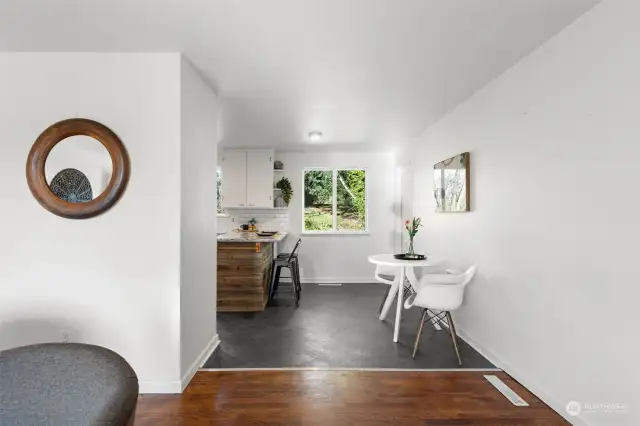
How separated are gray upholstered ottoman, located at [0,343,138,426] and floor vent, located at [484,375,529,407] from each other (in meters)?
2.29

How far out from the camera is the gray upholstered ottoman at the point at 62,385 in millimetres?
981

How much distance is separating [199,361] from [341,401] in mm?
1213

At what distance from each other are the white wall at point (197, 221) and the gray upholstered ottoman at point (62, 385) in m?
1.22

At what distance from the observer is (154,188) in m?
2.33

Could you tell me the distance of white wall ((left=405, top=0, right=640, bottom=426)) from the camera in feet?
5.41

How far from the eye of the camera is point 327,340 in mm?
3258

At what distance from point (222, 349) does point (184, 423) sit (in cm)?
104

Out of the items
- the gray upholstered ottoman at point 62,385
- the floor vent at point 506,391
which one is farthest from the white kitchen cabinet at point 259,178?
the gray upholstered ottoman at point 62,385

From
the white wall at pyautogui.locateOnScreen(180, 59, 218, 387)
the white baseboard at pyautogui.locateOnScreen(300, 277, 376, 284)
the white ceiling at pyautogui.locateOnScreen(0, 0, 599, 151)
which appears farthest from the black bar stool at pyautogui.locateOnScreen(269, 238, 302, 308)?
the white ceiling at pyautogui.locateOnScreen(0, 0, 599, 151)

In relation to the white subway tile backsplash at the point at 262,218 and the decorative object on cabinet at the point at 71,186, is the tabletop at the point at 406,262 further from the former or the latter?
the white subway tile backsplash at the point at 262,218

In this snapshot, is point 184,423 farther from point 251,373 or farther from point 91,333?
point 91,333

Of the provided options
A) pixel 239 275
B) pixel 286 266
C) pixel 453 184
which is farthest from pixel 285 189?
pixel 453 184

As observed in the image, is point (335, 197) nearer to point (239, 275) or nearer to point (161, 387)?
point (239, 275)

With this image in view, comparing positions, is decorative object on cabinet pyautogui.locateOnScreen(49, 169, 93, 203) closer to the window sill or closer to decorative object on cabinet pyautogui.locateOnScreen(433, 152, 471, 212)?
decorative object on cabinet pyautogui.locateOnScreen(433, 152, 471, 212)
